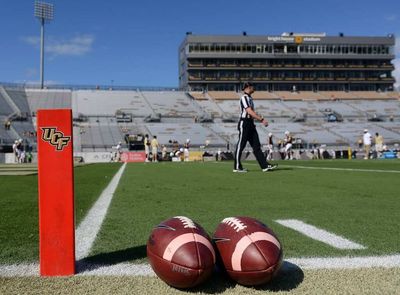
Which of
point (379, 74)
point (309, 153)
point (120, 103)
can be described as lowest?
point (309, 153)

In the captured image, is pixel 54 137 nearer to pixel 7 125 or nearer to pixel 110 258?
pixel 110 258

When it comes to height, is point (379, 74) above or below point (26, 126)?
above

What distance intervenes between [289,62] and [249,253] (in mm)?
72056

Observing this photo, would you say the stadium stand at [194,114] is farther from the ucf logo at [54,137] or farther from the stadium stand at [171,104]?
the ucf logo at [54,137]

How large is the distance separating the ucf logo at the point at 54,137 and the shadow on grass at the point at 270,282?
1.08m

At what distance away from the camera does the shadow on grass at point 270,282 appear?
2.39 m

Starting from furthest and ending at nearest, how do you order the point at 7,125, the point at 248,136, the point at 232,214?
the point at 7,125 < the point at 248,136 < the point at 232,214

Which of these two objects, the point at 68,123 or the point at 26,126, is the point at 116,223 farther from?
the point at 26,126

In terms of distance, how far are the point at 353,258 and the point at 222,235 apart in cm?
88

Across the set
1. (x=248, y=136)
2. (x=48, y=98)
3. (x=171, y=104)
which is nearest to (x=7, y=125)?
(x=48, y=98)

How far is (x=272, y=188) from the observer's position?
7.20m

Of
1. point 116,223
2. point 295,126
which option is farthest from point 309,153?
point 116,223

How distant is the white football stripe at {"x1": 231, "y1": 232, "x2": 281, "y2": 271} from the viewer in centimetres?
244

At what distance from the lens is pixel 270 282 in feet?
8.16
